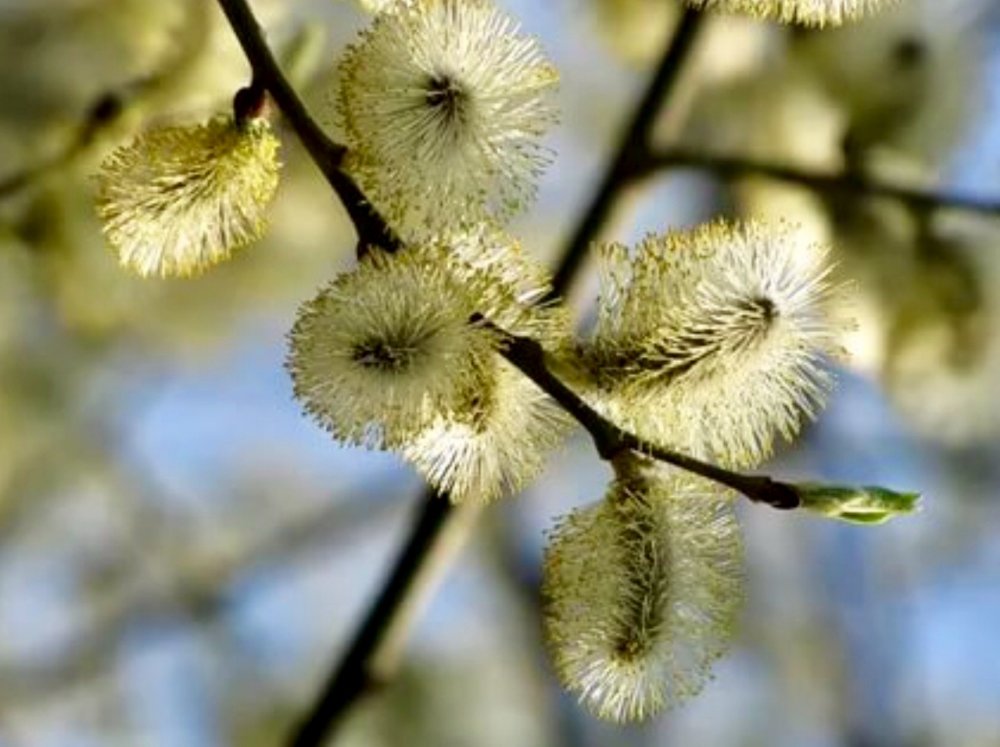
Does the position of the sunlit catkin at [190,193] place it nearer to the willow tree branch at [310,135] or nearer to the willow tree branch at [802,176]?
the willow tree branch at [310,135]

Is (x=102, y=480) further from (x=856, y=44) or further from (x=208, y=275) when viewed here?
(x=856, y=44)

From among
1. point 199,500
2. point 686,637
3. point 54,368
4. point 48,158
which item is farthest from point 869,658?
point 686,637

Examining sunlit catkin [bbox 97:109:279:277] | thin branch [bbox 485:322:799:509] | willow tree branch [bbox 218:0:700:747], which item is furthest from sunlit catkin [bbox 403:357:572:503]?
willow tree branch [bbox 218:0:700:747]

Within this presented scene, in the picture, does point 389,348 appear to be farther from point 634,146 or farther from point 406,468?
point 406,468

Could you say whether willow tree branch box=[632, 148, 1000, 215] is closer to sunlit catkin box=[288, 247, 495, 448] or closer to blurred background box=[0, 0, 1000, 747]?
blurred background box=[0, 0, 1000, 747]

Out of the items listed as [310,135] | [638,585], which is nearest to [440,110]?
[310,135]
